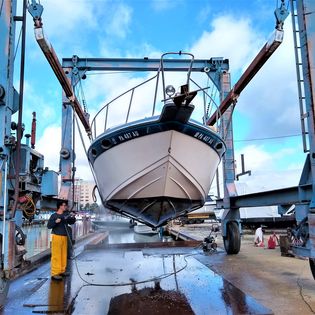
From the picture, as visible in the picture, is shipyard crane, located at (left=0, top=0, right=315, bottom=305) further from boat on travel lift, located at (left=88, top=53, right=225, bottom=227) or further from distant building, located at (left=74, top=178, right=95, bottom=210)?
boat on travel lift, located at (left=88, top=53, right=225, bottom=227)

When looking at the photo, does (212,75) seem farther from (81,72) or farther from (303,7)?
(303,7)

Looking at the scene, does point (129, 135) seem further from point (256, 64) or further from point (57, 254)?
point (256, 64)

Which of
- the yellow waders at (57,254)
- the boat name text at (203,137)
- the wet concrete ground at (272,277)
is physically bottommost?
the wet concrete ground at (272,277)

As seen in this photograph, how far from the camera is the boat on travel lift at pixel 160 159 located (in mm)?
5383

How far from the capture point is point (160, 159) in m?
5.55

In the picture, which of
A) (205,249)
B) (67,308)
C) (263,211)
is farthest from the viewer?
(263,211)

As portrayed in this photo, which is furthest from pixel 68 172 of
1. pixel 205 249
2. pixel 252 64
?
pixel 252 64

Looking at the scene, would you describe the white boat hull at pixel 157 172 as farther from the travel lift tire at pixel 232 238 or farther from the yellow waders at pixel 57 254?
the travel lift tire at pixel 232 238

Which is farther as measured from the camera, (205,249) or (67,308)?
(205,249)

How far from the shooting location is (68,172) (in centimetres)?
841

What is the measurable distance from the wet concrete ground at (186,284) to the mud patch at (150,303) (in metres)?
0.07

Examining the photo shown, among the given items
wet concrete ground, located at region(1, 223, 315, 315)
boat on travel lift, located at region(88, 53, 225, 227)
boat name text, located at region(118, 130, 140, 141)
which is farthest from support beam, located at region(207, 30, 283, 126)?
wet concrete ground, located at region(1, 223, 315, 315)

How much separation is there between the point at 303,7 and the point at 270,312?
397 centimetres

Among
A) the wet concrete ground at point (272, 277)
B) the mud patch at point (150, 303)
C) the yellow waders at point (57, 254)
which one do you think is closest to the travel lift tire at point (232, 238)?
the wet concrete ground at point (272, 277)
